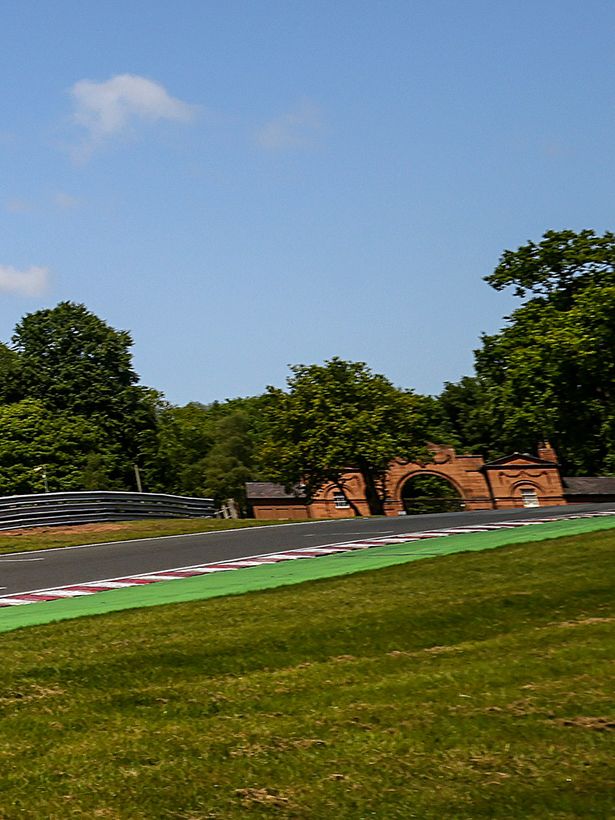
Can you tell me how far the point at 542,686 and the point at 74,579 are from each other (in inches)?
461

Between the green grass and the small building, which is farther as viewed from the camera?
the small building

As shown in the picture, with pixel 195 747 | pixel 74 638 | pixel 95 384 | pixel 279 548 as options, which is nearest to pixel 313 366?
pixel 95 384

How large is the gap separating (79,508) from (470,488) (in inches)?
1719

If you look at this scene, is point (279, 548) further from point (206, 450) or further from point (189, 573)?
point (206, 450)

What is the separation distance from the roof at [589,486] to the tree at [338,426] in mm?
22304

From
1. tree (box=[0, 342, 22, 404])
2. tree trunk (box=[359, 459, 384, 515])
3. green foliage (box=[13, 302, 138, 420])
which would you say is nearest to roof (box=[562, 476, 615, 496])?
tree trunk (box=[359, 459, 384, 515])

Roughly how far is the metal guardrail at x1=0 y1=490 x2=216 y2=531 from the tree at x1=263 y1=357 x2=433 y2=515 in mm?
16527

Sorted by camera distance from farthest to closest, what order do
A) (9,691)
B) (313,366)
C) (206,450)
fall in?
(206,450)
(313,366)
(9,691)

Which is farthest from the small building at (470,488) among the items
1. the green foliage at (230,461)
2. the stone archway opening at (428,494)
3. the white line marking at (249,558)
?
the white line marking at (249,558)

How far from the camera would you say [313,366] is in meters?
61.2

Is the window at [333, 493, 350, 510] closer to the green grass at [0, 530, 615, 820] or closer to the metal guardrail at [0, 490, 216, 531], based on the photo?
the metal guardrail at [0, 490, 216, 531]

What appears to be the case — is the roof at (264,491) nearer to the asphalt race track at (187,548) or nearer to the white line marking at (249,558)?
the asphalt race track at (187,548)

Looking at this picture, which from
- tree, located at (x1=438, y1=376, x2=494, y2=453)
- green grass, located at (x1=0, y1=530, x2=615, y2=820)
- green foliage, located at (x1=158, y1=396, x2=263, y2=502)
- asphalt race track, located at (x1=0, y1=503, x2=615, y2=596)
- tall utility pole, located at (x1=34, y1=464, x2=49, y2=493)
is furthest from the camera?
green foliage, located at (x1=158, y1=396, x2=263, y2=502)

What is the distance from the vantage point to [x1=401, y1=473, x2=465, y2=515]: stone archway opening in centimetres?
7875
